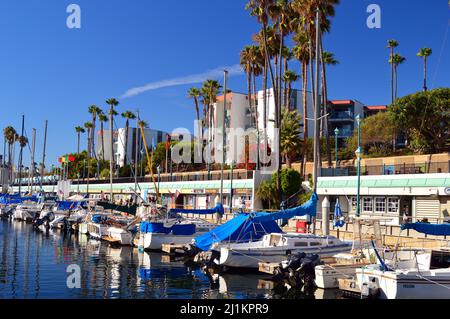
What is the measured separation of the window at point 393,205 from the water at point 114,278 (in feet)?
65.1

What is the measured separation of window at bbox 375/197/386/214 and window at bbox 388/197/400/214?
1.75 ft

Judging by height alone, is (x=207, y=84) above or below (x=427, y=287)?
above

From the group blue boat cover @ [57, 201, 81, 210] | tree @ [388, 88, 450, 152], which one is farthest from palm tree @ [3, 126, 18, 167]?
tree @ [388, 88, 450, 152]

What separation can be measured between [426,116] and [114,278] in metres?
48.0

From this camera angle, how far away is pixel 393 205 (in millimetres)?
42719

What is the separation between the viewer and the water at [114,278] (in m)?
22.2

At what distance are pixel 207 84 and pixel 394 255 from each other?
70353 millimetres

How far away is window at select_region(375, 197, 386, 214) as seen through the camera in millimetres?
43553

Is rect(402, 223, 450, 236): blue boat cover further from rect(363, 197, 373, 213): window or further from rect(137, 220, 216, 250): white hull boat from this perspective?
rect(363, 197, 373, 213): window

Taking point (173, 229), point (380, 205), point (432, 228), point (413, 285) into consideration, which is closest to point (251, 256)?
point (432, 228)

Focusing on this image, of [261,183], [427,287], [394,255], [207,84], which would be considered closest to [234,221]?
[394,255]

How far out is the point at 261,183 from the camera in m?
56.7

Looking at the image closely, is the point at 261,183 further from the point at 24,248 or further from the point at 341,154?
Result: the point at 24,248
